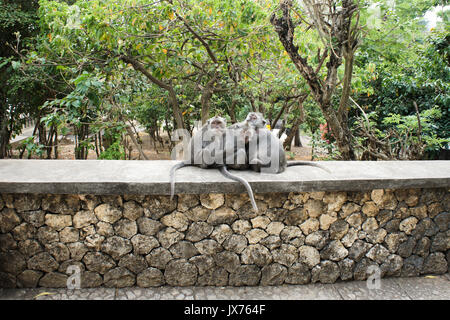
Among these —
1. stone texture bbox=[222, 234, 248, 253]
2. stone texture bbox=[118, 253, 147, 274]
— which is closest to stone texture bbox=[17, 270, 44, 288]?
stone texture bbox=[118, 253, 147, 274]

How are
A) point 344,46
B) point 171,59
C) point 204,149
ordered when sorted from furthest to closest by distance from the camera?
point 171,59 < point 344,46 < point 204,149

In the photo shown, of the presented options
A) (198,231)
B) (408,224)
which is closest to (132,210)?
(198,231)

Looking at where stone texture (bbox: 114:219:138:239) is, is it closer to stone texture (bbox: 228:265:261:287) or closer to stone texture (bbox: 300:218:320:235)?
stone texture (bbox: 228:265:261:287)

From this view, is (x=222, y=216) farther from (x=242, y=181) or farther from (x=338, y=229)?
(x=338, y=229)

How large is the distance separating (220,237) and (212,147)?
82 centimetres

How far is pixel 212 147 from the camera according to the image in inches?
116

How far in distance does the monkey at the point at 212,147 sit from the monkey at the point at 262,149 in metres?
0.19

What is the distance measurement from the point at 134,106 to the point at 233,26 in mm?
3541

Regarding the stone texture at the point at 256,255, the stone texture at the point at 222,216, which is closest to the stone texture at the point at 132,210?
the stone texture at the point at 222,216

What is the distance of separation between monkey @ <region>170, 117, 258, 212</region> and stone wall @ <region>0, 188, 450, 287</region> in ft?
1.04

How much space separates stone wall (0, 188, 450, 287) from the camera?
2.80m

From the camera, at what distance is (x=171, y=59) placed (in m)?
4.77

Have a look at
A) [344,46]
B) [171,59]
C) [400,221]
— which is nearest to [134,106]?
[171,59]

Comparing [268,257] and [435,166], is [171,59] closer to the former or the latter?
[268,257]
